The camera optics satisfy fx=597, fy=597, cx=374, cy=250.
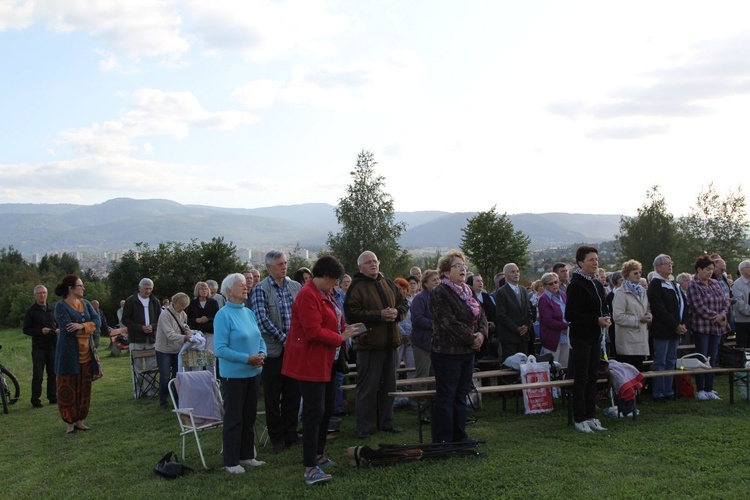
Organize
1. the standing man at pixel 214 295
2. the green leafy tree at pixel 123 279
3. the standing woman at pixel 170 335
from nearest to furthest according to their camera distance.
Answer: the standing woman at pixel 170 335, the standing man at pixel 214 295, the green leafy tree at pixel 123 279

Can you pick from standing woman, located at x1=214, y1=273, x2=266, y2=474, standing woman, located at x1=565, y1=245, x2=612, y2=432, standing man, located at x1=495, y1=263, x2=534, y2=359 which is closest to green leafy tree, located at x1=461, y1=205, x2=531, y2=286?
standing man, located at x1=495, y1=263, x2=534, y2=359

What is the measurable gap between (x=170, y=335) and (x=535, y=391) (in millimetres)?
5624

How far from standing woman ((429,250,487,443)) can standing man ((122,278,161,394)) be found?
6.41m

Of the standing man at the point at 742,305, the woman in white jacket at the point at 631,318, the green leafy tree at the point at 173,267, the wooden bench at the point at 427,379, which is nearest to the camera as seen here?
the wooden bench at the point at 427,379

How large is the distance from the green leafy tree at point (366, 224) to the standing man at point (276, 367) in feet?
149

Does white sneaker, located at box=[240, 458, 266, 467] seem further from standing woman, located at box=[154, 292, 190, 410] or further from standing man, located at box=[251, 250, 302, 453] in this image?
standing woman, located at box=[154, 292, 190, 410]

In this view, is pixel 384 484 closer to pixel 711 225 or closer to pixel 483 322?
pixel 483 322

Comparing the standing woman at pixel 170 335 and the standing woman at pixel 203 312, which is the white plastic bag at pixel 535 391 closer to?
the standing woman at pixel 170 335

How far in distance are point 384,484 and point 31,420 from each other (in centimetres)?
688

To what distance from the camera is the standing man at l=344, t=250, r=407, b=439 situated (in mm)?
6891

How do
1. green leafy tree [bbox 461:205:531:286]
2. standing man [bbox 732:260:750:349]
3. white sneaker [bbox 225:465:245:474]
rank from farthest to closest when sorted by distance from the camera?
1. green leafy tree [bbox 461:205:531:286]
2. standing man [bbox 732:260:750:349]
3. white sneaker [bbox 225:465:245:474]

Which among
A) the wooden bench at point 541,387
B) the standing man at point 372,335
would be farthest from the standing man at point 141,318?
the wooden bench at point 541,387

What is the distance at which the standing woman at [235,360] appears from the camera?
575cm

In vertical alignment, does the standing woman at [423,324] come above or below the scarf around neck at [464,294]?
below
